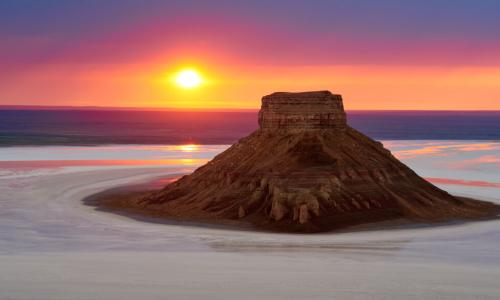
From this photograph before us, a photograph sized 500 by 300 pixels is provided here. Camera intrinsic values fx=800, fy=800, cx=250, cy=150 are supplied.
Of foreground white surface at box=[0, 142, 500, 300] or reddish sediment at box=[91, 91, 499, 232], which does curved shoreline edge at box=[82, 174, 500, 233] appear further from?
foreground white surface at box=[0, 142, 500, 300]

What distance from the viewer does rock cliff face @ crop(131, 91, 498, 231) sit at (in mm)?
53219

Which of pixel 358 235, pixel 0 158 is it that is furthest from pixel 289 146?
pixel 0 158

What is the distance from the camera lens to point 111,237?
162ft

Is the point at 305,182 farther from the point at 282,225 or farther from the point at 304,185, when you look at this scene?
the point at 282,225

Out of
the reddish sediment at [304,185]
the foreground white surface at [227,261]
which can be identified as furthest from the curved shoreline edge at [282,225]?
the foreground white surface at [227,261]

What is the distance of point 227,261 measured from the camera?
42.3m

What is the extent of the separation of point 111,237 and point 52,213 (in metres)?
12.1

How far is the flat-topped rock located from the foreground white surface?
12.2 metres

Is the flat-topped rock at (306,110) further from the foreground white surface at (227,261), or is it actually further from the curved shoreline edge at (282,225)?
the foreground white surface at (227,261)

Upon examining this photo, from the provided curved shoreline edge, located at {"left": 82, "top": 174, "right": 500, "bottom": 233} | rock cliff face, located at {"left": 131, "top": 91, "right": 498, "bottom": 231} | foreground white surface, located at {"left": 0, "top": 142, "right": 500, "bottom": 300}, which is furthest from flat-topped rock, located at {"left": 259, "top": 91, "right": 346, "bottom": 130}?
foreground white surface, located at {"left": 0, "top": 142, "right": 500, "bottom": 300}

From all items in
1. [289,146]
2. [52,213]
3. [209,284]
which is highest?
[289,146]

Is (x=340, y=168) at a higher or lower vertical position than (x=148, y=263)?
higher

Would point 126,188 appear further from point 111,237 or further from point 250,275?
point 250,275

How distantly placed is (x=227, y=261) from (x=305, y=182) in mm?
13612
